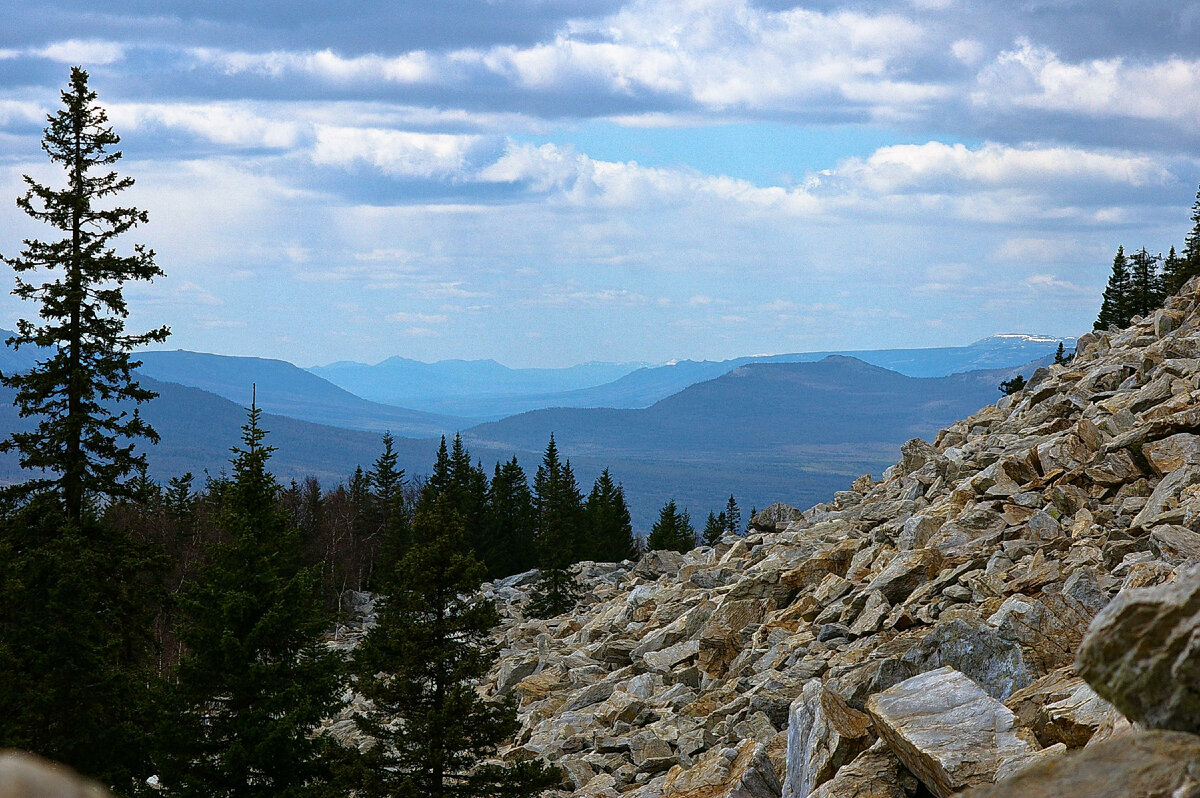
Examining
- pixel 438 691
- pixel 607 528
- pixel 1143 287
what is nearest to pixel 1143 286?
pixel 1143 287

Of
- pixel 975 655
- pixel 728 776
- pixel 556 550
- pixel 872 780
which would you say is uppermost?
pixel 975 655

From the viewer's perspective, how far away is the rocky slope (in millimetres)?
5219

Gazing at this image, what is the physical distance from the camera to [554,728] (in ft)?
82.0

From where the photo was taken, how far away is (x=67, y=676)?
22.4 metres

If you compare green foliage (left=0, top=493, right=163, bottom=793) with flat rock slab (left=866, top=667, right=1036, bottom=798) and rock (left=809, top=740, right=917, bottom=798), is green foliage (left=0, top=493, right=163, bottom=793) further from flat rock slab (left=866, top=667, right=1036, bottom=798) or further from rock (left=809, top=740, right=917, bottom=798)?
flat rock slab (left=866, top=667, right=1036, bottom=798)

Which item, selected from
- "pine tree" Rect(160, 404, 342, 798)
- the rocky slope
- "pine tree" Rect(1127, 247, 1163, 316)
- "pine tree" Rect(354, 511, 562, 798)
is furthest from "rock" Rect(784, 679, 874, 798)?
"pine tree" Rect(1127, 247, 1163, 316)

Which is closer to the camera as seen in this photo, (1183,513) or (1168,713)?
(1168,713)

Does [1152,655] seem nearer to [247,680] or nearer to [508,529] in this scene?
[247,680]

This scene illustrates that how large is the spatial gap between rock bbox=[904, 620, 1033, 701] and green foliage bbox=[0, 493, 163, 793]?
51.5 feet

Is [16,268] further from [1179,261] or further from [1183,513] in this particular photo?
[1179,261]

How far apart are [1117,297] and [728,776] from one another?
85807 mm

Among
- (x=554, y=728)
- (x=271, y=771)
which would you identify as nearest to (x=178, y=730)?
(x=271, y=771)

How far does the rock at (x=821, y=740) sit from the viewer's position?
13.1 meters

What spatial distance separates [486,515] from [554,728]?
228ft
